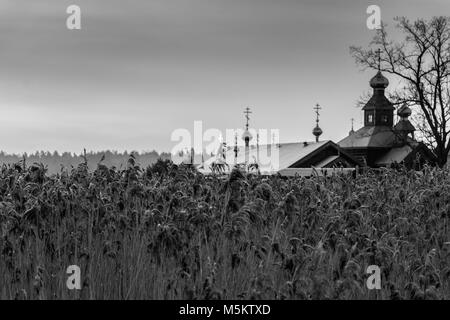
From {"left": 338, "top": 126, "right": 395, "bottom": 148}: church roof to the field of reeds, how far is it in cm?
8615

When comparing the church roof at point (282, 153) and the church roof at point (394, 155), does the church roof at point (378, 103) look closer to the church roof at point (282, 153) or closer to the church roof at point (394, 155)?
the church roof at point (394, 155)

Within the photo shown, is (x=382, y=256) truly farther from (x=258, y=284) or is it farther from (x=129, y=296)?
(x=129, y=296)

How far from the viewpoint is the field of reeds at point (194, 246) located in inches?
243

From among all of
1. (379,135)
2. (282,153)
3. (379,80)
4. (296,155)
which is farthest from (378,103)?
(296,155)

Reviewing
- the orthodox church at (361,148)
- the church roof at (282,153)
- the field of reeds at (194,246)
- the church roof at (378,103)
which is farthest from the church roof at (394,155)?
the field of reeds at (194,246)

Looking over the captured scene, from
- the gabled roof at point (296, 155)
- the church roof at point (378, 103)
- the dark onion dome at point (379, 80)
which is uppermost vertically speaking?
the dark onion dome at point (379, 80)

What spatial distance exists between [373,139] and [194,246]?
92081 mm

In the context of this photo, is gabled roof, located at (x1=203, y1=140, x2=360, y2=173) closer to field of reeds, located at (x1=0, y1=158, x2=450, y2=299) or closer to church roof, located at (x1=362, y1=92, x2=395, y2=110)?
church roof, located at (x1=362, y1=92, x2=395, y2=110)

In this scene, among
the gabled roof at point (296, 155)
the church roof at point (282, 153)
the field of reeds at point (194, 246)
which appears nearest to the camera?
the field of reeds at point (194, 246)

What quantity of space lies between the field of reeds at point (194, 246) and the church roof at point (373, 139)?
86.2m

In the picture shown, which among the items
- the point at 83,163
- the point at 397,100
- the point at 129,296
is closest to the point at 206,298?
the point at 129,296

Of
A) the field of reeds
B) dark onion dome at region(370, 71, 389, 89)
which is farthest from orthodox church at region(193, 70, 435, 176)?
the field of reeds

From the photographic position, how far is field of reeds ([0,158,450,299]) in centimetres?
616
